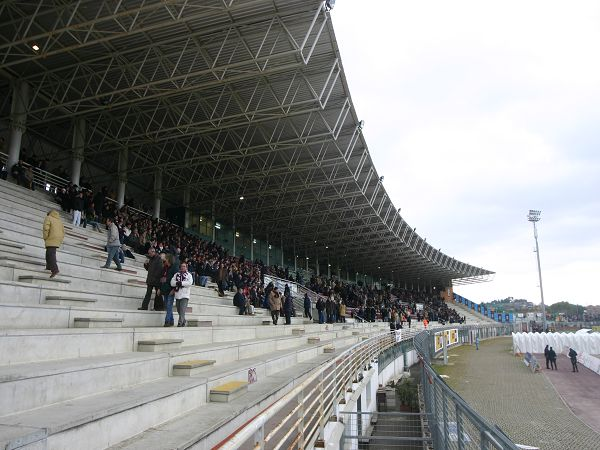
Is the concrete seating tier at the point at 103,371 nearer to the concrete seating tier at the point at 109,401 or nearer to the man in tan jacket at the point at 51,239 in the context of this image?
the concrete seating tier at the point at 109,401

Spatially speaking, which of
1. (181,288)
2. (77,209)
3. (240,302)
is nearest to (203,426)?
(181,288)

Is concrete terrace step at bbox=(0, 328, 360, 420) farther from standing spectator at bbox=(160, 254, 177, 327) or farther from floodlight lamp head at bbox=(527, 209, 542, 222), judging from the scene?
floodlight lamp head at bbox=(527, 209, 542, 222)

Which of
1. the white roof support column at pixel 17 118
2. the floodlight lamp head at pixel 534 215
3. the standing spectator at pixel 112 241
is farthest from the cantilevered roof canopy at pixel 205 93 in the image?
the floodlight lamp head at pixel 534 215

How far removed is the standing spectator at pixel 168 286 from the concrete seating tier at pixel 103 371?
39 cm

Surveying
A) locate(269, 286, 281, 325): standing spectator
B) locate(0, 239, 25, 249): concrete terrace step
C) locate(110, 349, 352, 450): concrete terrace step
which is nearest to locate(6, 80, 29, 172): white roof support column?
locate(0, 239, 25, 249): concrete terrace step

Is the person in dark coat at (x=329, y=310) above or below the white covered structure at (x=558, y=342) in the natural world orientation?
above

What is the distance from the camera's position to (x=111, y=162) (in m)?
30.5

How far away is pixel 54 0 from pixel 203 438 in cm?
1767

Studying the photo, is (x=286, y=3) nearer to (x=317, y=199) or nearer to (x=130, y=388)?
(x=130, y=388)

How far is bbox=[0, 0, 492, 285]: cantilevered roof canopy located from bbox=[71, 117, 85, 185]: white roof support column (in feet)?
1.73

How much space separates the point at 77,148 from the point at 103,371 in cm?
2163

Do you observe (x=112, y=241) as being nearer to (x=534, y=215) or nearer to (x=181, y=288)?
(x=181, y=288)

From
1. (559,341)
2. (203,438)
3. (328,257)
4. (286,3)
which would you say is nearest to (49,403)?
(203,438)

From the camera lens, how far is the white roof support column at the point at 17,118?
64.2 ft
